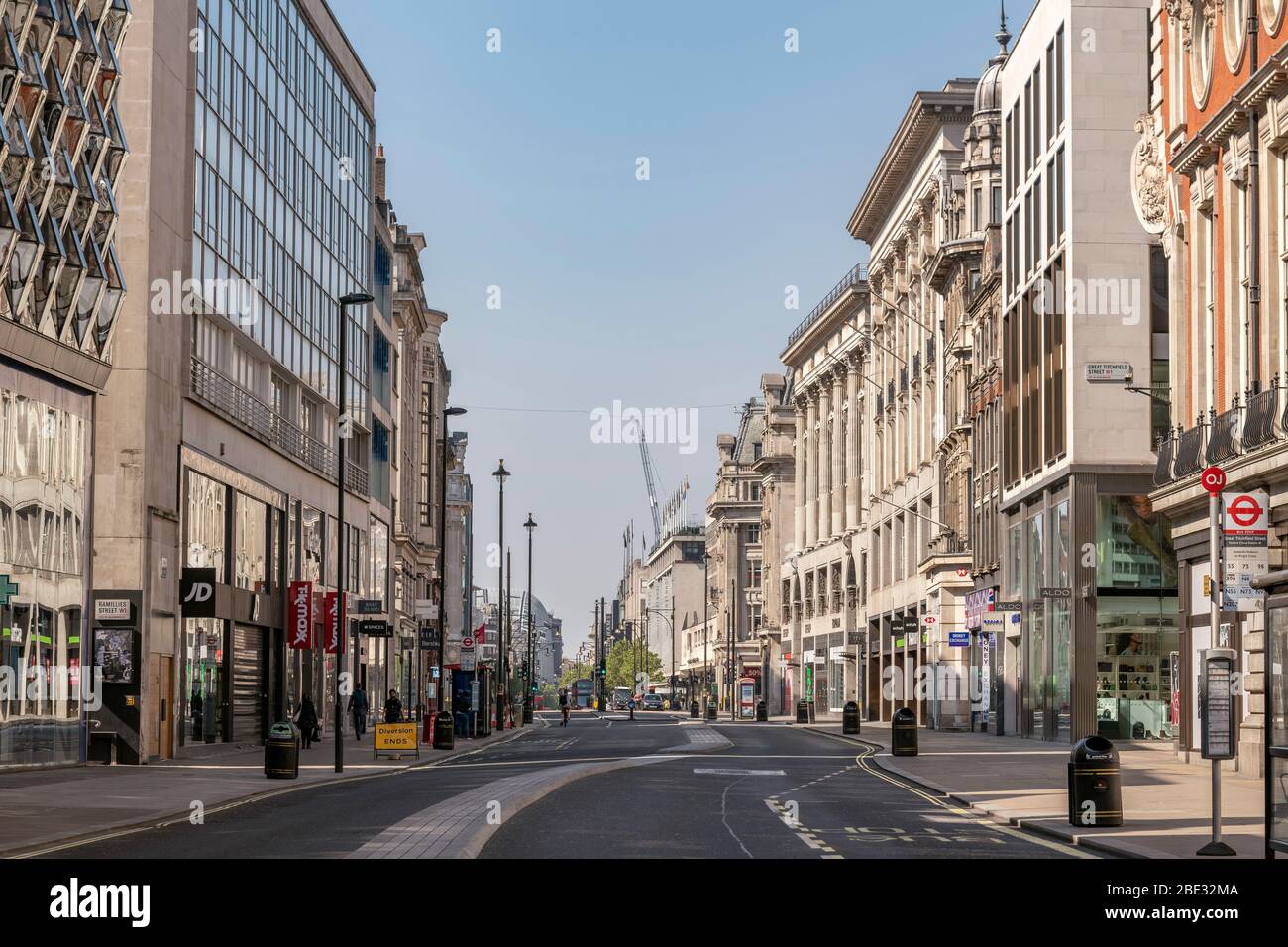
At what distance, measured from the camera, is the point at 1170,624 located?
50.5 metres

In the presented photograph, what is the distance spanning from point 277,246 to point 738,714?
163 feet

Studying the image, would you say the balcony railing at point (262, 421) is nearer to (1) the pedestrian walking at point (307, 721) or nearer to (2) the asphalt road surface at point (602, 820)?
(1) the pedestrian walking at point (307, 721)

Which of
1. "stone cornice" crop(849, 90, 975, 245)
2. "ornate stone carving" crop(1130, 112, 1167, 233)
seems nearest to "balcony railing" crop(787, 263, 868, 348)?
"stone cornice" crop(849, 90, 975, 245)

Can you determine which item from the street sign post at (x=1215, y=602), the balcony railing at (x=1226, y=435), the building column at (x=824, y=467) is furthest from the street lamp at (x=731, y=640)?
the street sign post at (x=1215, y=602)

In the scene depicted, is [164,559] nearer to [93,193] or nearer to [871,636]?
[93,193]

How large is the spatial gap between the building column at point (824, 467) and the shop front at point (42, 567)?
241 feet

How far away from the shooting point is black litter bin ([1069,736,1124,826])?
2134cm

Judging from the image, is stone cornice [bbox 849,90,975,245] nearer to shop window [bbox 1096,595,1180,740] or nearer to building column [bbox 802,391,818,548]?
building column [bbox 802,391,818,548]

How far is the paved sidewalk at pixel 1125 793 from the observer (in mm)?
19734

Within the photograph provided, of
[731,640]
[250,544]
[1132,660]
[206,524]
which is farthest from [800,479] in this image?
[206,524]

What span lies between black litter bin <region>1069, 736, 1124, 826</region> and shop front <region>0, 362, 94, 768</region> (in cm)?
2145

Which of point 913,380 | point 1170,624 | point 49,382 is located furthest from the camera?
point 913,380

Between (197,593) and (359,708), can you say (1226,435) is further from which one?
(359,708)
